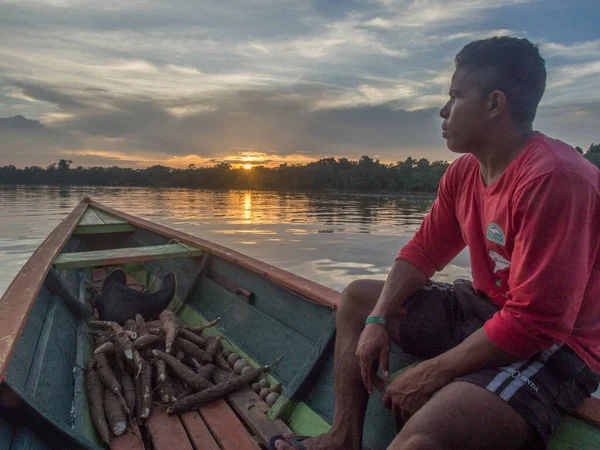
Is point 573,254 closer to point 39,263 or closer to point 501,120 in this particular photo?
→ point 501,120

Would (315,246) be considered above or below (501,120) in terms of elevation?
below

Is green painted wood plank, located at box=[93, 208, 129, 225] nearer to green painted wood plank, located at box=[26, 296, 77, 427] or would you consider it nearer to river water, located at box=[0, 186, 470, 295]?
river water, located at box=[0, 186, 470, 295]

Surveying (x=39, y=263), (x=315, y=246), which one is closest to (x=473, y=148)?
(x=39, y=263)

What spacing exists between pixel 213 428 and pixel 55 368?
3.39ft

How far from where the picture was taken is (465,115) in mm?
1668

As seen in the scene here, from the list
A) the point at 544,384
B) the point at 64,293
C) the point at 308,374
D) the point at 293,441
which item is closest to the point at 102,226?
the point at 64,293

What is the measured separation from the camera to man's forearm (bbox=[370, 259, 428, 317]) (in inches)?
77.7

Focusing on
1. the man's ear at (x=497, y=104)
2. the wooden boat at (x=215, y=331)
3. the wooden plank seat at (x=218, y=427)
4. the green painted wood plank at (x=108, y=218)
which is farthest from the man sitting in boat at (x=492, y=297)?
the green painted wood plank at (x=108, y=218)

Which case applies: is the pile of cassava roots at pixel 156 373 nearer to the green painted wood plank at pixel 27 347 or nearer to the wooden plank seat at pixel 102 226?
the green painted wood plank at pixel 27 347

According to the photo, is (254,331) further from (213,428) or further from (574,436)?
(574,436)

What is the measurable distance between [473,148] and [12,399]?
2134mm

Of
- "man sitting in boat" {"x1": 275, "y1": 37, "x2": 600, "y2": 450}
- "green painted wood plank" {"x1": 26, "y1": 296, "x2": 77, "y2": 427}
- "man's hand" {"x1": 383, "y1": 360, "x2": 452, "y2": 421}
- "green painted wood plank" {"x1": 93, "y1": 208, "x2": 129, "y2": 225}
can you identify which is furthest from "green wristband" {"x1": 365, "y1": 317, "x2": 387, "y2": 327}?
"green painted wood plank" {"x1": 93, "y1": 208, "x2": 129, "y2": 225}

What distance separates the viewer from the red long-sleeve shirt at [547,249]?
131 cm

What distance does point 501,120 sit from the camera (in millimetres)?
1618
